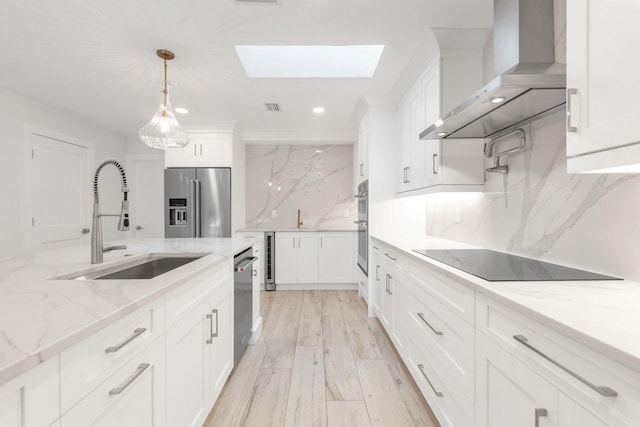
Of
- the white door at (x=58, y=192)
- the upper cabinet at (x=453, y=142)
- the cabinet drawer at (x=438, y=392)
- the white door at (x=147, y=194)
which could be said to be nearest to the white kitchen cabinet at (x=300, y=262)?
the white door at (x=147, y=194)

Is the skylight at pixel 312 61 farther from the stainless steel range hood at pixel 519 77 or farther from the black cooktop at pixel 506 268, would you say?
the black cooktop at pixel 506 268

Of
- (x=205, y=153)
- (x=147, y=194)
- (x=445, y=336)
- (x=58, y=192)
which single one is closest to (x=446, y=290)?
(x=445, y=336)

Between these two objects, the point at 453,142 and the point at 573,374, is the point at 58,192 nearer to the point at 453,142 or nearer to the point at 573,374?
the point at 453,142

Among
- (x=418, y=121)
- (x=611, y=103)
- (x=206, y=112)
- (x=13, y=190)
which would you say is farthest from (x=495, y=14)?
(x=13, y=190)

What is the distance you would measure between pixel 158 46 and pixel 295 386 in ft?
8.70

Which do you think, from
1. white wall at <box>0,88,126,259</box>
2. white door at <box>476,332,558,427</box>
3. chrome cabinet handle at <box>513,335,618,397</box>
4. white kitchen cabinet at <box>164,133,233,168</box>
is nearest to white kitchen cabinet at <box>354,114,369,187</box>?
white kitchen cabinet at <box>164,133,233,168</box>

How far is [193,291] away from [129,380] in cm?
53

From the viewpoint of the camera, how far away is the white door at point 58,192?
347 centimetres

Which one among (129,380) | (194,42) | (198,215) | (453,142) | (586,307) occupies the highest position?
(194,42)

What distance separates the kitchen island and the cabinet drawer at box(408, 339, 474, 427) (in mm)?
1182

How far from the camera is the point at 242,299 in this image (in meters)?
2.29

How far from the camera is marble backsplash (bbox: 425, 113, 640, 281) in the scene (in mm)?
1214

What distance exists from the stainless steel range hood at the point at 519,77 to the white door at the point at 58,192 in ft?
13.9

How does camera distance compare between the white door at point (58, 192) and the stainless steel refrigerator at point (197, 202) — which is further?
the stainless steel refrigerator at point (197, 202)
